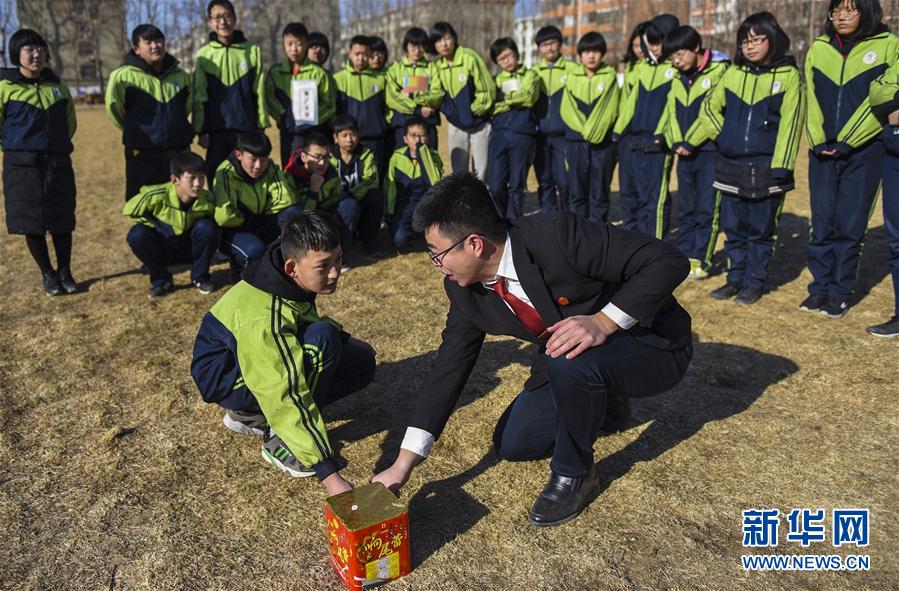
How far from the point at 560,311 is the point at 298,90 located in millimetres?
4549

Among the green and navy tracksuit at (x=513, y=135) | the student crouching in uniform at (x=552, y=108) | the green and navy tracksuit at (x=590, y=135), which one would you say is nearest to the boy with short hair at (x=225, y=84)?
the green and navy tracksuit at (x=513, y=135)

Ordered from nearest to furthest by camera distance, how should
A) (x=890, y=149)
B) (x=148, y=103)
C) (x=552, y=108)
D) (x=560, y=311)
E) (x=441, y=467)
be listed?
(x=560, y=311) → (x=441, y=467) → (x=890, y=149) → (x=148, y=103) → (x=552, y=108)

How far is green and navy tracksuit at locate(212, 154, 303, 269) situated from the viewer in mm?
5041

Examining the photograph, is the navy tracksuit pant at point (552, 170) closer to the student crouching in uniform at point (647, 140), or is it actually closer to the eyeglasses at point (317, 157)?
the student crouching in uniform at point (647, 140)

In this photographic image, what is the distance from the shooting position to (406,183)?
6.11m

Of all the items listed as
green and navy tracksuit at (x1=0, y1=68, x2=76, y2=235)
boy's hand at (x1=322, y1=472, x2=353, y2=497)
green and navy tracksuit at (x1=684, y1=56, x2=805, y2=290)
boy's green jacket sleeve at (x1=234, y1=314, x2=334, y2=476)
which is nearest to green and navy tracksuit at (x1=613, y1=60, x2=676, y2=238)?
Result: green and navy tracksuit at (x1=684, y1=56, x2=805, y2=290)

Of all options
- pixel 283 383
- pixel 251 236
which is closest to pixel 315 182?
pixel 251 236

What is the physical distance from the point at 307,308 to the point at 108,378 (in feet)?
4.87

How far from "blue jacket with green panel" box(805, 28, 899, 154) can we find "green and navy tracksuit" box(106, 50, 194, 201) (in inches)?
176

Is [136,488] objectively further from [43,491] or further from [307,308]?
[307,308]

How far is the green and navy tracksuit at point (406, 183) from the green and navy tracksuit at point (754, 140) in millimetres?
2199

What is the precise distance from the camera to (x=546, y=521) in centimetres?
245

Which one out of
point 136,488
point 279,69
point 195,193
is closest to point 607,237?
point 136,488

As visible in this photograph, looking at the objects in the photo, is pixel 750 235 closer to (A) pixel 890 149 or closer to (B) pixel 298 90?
(A) pixel 890 149
